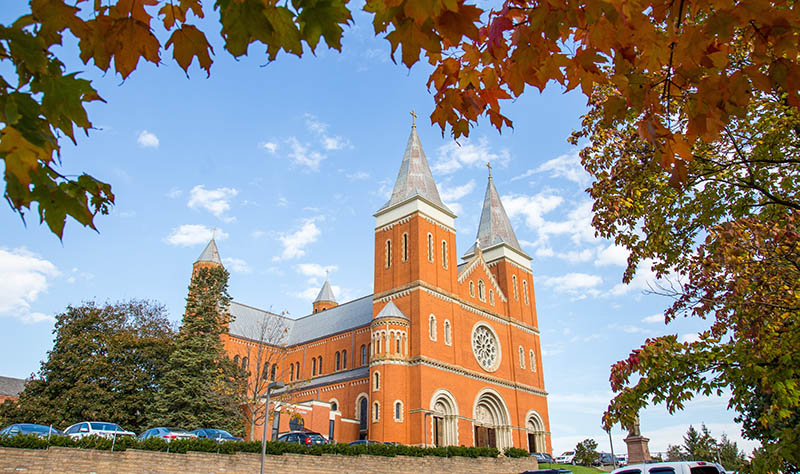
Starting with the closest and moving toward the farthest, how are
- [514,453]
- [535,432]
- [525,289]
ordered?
[514,453] → [535,432] → [525,289]

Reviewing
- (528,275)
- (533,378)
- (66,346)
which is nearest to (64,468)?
(66,346)

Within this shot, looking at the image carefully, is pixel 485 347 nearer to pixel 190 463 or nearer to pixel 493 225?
pixel 493 225

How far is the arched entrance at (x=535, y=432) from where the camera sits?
41.4 m

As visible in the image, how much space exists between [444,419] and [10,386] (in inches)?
2512

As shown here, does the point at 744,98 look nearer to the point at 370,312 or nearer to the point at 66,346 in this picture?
the point at 66,346

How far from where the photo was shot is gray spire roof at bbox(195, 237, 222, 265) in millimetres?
52469

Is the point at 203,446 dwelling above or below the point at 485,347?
below

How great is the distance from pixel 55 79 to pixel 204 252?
5370 cm

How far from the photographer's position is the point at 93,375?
34344 millimetres

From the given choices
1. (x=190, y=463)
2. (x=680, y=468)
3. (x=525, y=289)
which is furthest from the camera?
(x=525, y=289)

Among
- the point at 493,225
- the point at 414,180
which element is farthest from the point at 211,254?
the point at 493,225

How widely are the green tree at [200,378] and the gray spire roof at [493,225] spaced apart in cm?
2271

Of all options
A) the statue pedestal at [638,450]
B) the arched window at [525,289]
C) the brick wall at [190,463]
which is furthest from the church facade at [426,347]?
the statue pedestal at [638,450]

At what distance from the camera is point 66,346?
1358 inches
